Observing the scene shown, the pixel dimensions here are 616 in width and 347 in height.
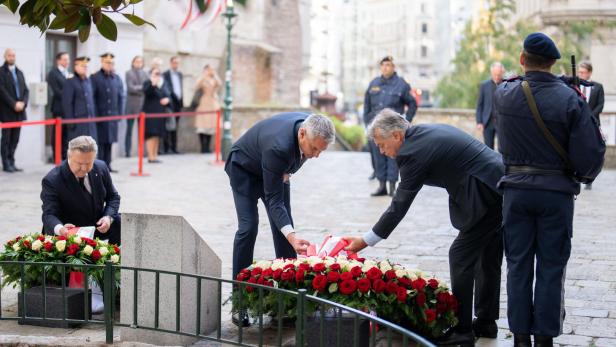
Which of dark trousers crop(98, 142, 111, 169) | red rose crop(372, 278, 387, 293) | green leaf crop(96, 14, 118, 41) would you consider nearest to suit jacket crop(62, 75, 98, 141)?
dark trousers crop(98, 142, 111, 169)

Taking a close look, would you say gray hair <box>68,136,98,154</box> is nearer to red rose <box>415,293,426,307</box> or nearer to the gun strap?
red rose <box>415,293,426,307</box>

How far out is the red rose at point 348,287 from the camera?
6.96 metres

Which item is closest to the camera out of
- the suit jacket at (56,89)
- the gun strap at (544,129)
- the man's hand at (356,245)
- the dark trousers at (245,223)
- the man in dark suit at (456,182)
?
the gun strap at (544,129)

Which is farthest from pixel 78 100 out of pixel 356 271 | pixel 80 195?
pixel 356 271

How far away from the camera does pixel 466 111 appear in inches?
1087

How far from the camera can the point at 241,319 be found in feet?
23.0

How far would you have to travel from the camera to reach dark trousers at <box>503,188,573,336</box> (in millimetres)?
6738

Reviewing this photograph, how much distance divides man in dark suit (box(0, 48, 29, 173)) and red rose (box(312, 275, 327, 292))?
12622 mm

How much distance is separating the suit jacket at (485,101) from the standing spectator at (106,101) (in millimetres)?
6076

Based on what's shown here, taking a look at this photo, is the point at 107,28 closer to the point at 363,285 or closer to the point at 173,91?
the point at 363,285

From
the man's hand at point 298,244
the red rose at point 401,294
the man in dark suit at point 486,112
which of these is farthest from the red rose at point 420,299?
the man in dark suit at point 486,112

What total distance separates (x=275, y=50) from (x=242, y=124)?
11.8 meters

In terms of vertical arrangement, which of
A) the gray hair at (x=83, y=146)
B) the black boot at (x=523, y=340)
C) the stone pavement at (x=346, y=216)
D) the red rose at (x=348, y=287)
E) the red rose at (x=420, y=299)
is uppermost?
the gray hair at (x=83, y=146)

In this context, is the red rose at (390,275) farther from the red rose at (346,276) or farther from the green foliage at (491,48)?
the green foliage at (491,48)
